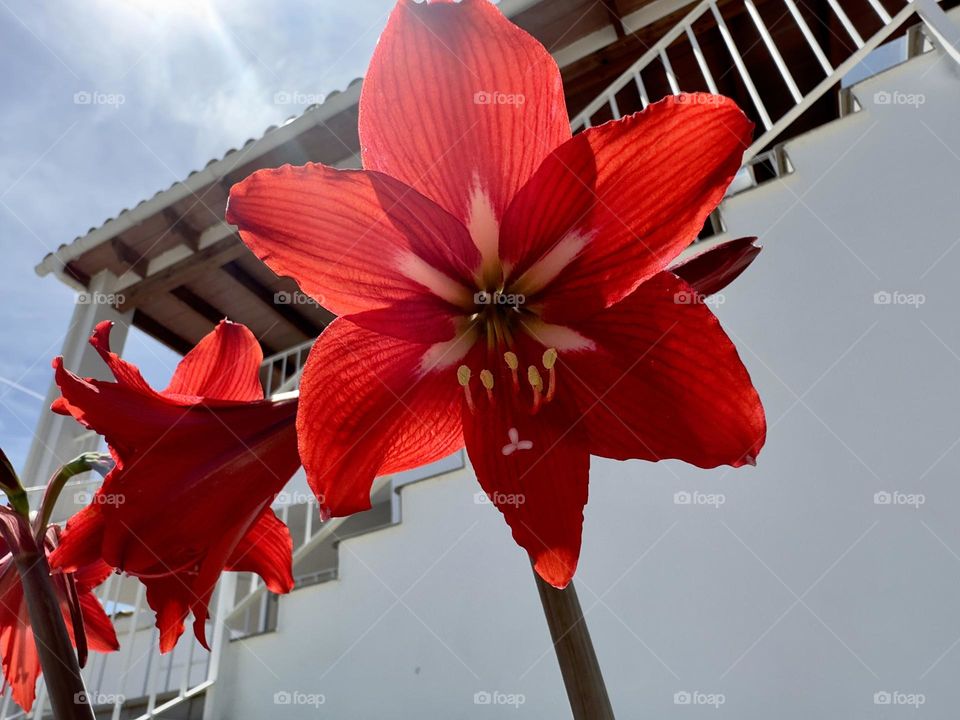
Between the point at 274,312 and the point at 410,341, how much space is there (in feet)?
14.1

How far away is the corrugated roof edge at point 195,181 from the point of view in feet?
9.84

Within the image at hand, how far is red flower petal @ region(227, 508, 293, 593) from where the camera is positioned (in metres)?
0.34

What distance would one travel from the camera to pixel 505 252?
34cm

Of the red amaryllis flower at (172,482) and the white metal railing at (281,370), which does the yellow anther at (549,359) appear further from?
the white metal railing at (281,370)

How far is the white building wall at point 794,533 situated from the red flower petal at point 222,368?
1599 mm

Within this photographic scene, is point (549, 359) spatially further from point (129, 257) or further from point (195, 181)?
point (129, 257)

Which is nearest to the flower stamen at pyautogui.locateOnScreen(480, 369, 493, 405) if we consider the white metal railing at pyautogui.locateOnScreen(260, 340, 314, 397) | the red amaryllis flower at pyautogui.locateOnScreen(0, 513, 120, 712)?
the red amaryllis flower at pyautogui.locateOnScreen(0, 513, 120, 712)

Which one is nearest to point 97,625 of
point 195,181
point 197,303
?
point 195,181

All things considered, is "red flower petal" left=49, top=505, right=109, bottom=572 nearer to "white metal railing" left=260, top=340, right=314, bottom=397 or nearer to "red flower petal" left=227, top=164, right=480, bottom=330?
"red flower petal" left=227, top=164, right=480, bottom=330

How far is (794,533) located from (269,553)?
5.30 feet

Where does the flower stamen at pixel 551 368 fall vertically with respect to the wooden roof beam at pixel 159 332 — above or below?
below

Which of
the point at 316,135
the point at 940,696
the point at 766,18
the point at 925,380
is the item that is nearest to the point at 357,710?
the point at 940,696

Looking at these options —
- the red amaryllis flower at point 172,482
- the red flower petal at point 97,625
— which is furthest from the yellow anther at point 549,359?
the red flower petal at point 97,625

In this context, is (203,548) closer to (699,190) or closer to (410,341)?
(410,341)
